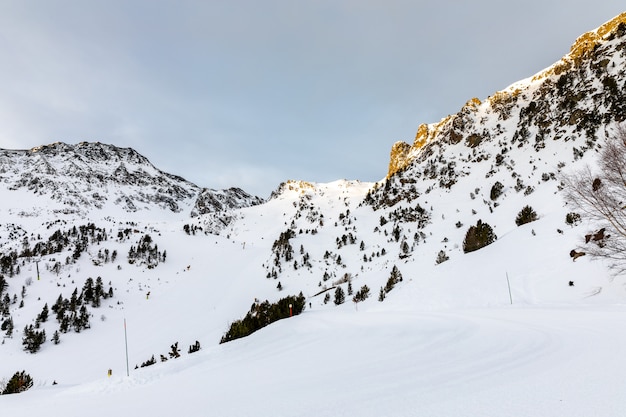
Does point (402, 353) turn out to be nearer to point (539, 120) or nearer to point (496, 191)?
point (496, 191)

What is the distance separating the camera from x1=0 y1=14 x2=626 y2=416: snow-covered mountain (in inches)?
169

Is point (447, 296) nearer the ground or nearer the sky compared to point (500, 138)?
nearer the ground

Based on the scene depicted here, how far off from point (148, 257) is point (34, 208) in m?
68.8

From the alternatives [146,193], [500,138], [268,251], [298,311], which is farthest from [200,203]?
[298,311]

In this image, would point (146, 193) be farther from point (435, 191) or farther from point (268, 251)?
point (435, 191)

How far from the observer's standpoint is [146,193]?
11194 centimetres

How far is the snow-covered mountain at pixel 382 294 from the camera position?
429 centimetres

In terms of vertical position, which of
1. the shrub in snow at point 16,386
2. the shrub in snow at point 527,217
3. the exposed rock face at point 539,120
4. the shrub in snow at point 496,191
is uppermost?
the exposed rock face at point 539,120

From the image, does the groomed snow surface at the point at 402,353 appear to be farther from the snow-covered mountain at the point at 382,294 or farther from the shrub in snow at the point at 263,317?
the shrub in snow at the point at 263,317

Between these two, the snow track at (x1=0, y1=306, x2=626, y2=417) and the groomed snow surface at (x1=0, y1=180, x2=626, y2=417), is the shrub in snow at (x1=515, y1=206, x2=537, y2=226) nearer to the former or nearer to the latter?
the groomed snow surface at (x1=0, y1=180, x2=626, y2=417)

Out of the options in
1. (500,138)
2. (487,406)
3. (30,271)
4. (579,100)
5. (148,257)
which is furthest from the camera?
(500,138)

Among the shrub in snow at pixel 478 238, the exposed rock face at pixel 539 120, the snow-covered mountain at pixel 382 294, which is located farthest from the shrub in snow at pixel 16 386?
the exposed rock face at pixel 539 120

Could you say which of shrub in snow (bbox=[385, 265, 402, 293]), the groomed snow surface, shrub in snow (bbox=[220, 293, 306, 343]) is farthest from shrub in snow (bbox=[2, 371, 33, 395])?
shrub in snow (bbox=[385, 265, 402, 293])

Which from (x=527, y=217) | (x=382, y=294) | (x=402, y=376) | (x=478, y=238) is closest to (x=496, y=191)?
(x=527, y=217)
